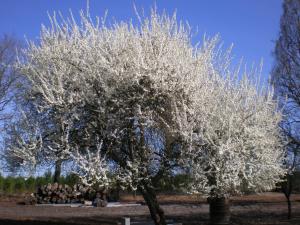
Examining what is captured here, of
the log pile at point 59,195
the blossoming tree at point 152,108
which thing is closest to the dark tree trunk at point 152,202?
the blossoming tree at point 152,108

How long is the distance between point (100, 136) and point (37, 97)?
1.75 m

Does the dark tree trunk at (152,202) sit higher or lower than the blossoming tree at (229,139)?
lower

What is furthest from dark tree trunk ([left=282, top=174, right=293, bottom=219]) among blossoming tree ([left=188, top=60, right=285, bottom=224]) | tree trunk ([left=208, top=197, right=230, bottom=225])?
blossoming tree ([left=188, top=60, right=285, bottom=224])

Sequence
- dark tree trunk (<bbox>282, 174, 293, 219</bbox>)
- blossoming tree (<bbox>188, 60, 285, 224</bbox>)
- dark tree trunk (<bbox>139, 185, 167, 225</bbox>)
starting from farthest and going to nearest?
dark tree trunk (<bbox>282, 174, 293, 219</bbox>), dark tree trunk (<bbox>139, 185, 167, 225</bbox>), blossoming tree (<bbox>188, 60, 285, 224</bbox>)

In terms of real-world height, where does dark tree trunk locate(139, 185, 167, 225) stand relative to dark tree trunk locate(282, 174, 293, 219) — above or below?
below

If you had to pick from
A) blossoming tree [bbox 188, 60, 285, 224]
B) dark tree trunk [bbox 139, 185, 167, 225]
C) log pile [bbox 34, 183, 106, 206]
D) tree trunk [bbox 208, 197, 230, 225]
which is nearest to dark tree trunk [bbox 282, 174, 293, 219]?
tree trunk [bbox 208, 197, 230, 225]

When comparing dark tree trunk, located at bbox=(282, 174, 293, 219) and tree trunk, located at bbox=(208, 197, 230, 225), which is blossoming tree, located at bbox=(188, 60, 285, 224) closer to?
tree trunk, located at bbox=(208, 197, 230, 225)

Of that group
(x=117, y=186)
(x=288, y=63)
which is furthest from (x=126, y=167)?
(x=288, y=63)

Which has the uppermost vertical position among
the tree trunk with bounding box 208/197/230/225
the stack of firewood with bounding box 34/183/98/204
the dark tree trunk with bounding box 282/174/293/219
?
the stack of firewood with bounding box 34/183/98/204

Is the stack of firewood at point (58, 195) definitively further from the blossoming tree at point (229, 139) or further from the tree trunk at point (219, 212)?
the blossoming tree at point (229, 139)

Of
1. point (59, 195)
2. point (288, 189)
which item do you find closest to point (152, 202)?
point (288, 189)

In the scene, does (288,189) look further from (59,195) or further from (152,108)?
(59,195)

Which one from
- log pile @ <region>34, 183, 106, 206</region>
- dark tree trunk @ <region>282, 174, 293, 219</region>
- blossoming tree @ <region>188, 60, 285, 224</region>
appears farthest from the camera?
log pile @ <region>34, 183, 106, 206</region>

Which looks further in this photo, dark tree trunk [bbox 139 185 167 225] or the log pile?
the log pile
